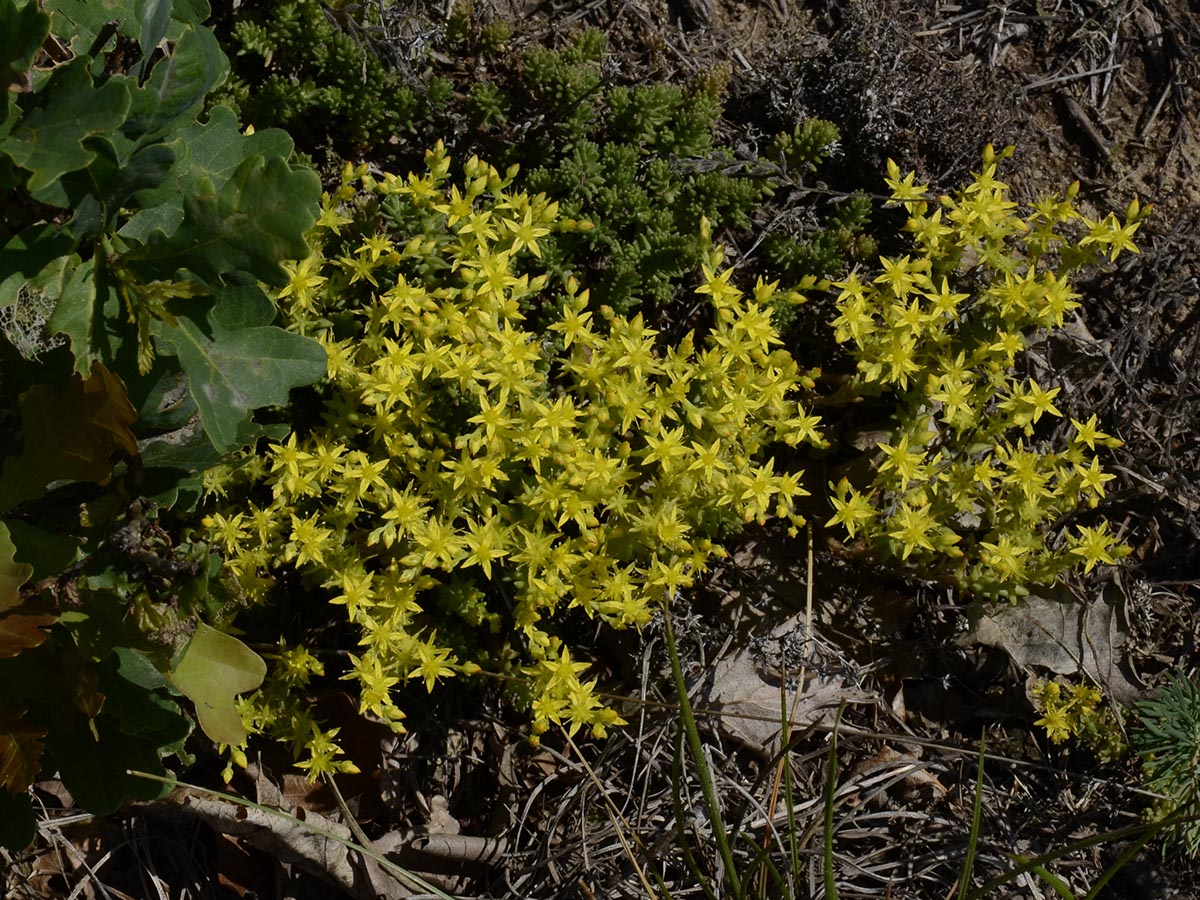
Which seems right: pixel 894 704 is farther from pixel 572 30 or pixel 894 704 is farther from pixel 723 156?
pixel 572 30

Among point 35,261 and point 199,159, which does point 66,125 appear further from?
point 199,159

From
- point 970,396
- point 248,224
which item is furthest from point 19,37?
point 970,396

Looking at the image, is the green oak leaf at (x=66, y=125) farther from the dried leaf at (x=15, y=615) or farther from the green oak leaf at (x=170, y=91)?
the dried leaf at (x=15, y=615)

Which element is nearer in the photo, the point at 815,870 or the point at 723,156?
the point at 815,870

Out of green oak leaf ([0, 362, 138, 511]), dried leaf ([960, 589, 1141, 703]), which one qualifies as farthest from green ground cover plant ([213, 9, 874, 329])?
green oak leaf ([0, 362, 138, 511])

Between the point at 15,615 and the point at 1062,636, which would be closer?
the point at 15,615

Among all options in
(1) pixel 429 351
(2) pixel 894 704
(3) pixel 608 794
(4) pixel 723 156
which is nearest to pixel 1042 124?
(4) pixel 723 156
